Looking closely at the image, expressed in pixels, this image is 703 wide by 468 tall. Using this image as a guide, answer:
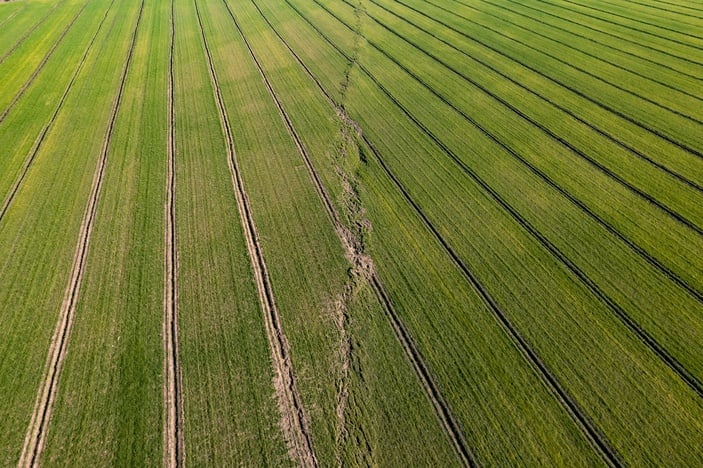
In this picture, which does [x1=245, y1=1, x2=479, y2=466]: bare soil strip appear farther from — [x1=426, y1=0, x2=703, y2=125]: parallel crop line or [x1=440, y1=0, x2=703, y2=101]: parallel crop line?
[x1=440, y1=0, x2=703, y2=101]: parallel crop line

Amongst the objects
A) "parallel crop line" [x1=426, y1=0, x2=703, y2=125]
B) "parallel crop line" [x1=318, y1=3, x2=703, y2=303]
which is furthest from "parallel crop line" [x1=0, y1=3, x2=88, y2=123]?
"parallel crop line" [x1=426, y1=0, x2=703, y2=125]

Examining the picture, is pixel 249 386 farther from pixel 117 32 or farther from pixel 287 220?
pixel 117 32

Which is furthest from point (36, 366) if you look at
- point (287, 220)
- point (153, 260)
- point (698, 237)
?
point (698, 237)

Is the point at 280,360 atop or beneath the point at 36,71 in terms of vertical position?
beneath

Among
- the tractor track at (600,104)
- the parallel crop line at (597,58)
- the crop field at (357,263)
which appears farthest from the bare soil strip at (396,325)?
the parallel crop line at (597,58)

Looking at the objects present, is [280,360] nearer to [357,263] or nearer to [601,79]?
[357,263]

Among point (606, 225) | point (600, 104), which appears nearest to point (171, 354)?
point (606, 225)
